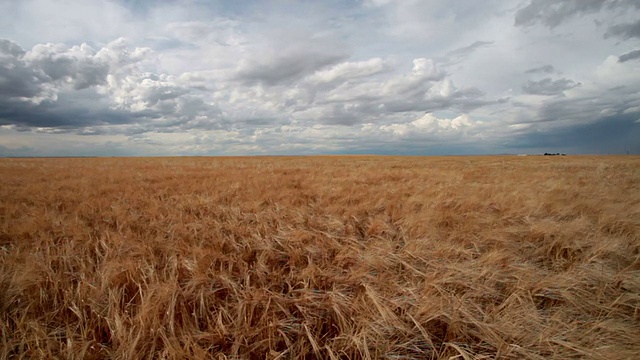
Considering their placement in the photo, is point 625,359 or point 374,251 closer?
point 625,359

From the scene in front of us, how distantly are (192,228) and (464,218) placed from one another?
5.53 meters

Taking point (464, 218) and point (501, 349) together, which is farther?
point (464, 218)

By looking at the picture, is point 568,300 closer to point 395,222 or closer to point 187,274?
point 395,222

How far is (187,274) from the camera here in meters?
3.06

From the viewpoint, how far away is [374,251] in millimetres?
3697

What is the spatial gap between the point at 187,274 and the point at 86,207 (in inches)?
214

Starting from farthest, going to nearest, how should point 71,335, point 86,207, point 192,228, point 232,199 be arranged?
point 232,199 → point 86,207 → point 192,228 → point 71,335

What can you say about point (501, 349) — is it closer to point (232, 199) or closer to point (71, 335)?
point (71, 335)

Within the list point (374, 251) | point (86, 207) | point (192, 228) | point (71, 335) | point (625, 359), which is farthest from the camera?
point (86, 207)

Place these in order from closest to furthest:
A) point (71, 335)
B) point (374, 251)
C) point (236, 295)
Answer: point (71, 335), point (236, 295), point (374, 251)

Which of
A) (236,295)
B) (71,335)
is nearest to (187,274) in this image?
(236,295)

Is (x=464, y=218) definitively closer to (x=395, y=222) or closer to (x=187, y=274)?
(x=395, y=222)

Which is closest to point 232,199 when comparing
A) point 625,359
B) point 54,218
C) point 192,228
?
point 192,228

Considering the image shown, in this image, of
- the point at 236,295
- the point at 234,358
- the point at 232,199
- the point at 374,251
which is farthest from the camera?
the point at 232,199
